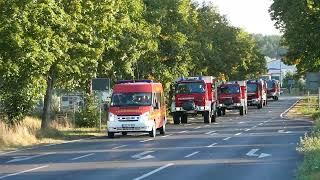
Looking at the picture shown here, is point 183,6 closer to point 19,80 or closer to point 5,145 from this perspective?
point 19,80

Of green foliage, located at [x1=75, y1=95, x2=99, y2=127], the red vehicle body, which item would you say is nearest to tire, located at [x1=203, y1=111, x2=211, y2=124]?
green foliage, located at [x1=75, y1=95, x2=99, y2=127]

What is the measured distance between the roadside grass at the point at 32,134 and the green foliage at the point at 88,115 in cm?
262

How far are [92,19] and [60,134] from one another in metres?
5.95

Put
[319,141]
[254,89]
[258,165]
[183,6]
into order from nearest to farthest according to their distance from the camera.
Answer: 1. [258,165]
2. [319,141]
3. [183,6]
4. [254,89]

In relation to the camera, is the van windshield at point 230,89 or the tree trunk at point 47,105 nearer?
the tree trunk at point 47,105

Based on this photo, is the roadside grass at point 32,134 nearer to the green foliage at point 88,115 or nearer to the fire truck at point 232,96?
the green foliage at point 88,115

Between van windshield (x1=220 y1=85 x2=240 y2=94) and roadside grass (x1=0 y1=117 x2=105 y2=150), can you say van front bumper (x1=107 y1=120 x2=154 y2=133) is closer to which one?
roadside grass (x1=0 y1=117 x2=105 y2=150)

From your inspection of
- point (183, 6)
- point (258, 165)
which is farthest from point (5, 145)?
point (183, 6)

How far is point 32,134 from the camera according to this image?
1227 inches

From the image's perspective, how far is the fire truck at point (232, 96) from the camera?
60938 millimetres

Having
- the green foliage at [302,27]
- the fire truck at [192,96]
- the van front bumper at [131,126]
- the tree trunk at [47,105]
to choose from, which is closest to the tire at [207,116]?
the fire truck at [192,96]

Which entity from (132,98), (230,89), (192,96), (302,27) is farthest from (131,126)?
(230,89)

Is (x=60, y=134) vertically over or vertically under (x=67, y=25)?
under

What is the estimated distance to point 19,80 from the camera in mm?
31281
